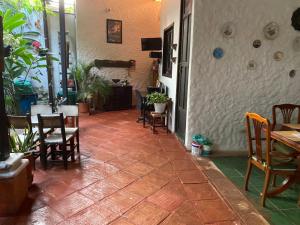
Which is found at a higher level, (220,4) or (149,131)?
(220,4)

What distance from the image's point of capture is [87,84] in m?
6.17

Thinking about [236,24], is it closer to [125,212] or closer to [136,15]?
[125,212]

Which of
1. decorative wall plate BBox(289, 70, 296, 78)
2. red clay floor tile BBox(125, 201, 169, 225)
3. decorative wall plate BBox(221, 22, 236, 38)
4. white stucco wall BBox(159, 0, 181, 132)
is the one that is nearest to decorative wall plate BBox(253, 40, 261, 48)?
decorative wall plate BBox(221, 22, 236, 38)

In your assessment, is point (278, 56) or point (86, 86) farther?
point (86, 86)

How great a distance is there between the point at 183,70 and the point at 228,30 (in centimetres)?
97

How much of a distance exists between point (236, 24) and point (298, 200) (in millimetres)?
2354

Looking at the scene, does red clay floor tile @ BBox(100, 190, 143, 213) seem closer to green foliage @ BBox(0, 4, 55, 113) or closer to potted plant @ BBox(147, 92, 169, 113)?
green foliage @ BBox(0, 4, 55, 113)

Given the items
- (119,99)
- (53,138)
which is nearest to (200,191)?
(53,138)

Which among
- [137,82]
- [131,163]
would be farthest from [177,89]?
[137,82]

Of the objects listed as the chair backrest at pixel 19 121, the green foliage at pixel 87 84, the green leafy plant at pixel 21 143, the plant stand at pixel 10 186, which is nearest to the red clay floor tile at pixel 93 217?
the plant stand at pixel 10 186

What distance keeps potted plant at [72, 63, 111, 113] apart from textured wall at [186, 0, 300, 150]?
3348mm

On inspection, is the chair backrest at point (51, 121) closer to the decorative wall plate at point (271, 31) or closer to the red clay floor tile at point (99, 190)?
the red clay floor tile at point (99, 190)

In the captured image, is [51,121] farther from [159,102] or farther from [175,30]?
[175,30]

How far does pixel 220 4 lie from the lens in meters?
3.18
